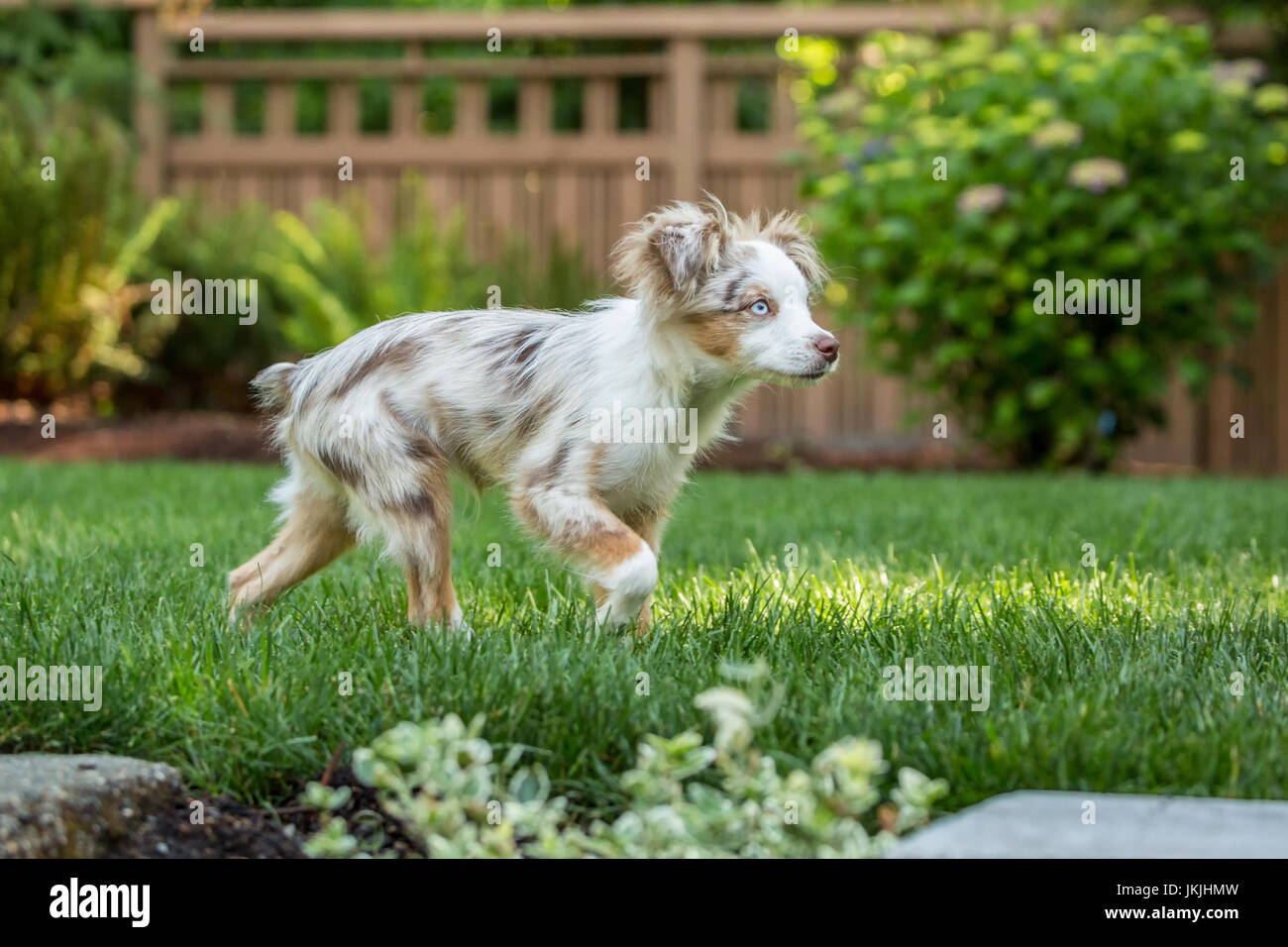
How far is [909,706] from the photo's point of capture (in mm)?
2541

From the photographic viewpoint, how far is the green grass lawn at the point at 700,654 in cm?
243

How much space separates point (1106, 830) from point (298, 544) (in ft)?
7.57

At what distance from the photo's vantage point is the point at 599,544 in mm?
3273

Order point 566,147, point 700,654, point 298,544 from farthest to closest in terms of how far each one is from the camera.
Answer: point 566,147 < point 298,544 < point 700,654

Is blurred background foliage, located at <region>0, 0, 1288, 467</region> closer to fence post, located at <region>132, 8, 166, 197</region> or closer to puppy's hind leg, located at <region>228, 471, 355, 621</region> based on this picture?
fence post, located at <region>132, 8, 166, 197</region>

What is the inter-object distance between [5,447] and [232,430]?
4.38ft

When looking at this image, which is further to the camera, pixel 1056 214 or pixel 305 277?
pixel 305 277

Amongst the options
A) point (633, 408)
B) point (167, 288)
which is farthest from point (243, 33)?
point (633, 408)

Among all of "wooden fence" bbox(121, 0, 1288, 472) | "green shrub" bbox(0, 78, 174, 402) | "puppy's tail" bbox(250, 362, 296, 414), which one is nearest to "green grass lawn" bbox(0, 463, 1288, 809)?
"puppy's tail" bbox(250, 362, 296, 414)

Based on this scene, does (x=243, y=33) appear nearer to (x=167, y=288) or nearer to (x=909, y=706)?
(x=167, y=288)

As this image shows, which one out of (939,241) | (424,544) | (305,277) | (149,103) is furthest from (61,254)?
(424,544)

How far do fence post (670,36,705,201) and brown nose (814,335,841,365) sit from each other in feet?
21.8

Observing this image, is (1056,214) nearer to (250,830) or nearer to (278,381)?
(278,381)

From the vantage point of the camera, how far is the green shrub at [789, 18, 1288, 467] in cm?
819
